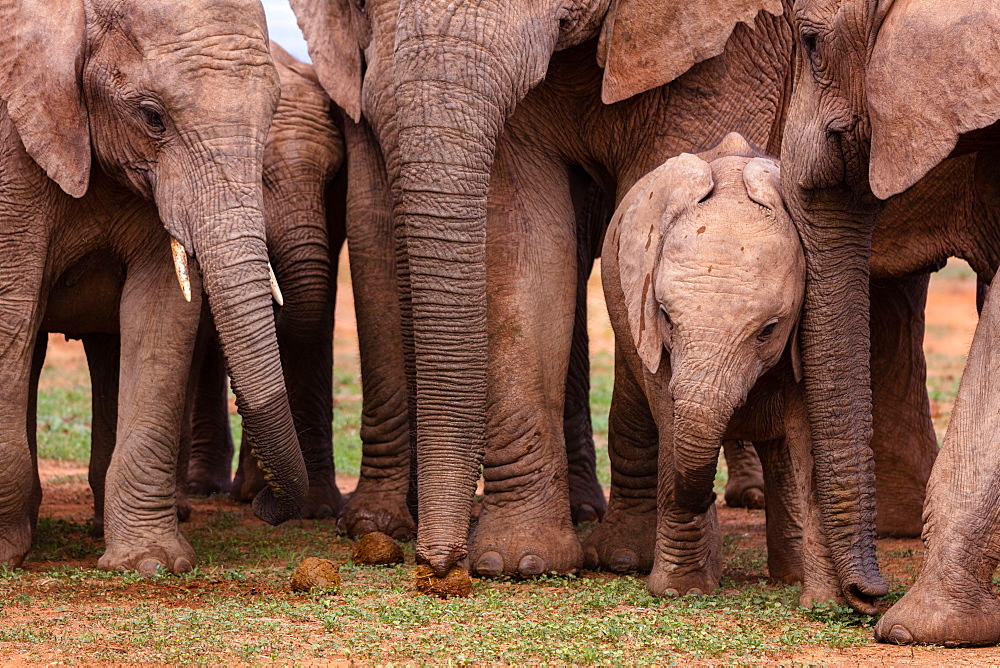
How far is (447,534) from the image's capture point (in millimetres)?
5770

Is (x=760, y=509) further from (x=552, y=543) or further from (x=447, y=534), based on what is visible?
(x=447, y=534)

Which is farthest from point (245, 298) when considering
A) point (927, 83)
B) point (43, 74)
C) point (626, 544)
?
point (927, 83)

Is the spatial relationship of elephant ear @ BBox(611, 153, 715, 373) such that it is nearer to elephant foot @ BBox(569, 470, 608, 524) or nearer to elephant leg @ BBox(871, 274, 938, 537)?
elephant leg @ BBox(871, 274, 938, 537)

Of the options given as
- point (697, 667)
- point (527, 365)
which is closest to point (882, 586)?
point (697, 667)

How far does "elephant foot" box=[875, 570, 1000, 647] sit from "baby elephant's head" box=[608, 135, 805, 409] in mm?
816

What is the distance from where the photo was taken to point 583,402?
7.99 meters

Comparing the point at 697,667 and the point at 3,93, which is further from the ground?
the point at 3,93

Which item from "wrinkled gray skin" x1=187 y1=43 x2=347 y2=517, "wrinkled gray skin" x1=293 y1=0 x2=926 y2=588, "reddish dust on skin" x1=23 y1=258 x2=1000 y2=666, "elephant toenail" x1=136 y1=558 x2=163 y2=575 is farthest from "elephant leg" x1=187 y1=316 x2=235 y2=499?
"elephant toenail" x1=136 y1=558 x2=163 y2=575

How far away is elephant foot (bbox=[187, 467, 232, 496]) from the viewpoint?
8.91m

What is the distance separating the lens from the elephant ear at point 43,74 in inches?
235

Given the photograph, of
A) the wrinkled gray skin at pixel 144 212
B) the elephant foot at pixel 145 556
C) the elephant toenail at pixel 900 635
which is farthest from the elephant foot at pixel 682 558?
the elephant foot at pixel 145 556

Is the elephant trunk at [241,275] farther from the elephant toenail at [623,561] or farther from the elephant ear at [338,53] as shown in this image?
the elephant toenail at [623,561]

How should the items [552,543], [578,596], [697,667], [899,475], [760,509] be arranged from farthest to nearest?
[760,509] → [899,475] → [552,543] → [578,596] → [697,667]

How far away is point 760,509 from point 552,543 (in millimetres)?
2449
